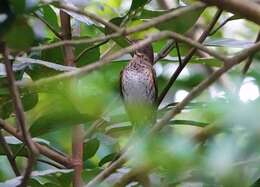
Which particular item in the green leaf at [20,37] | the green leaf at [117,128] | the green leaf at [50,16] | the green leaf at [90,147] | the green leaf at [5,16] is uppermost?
the green leaf at [5,16]

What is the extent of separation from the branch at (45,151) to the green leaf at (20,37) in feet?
0.98

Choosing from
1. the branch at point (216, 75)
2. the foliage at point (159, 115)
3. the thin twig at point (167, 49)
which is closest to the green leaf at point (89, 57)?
the foliage at point (159, 115)

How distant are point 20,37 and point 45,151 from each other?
1.23 ft

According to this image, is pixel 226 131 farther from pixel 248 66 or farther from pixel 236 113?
pixel 248 66

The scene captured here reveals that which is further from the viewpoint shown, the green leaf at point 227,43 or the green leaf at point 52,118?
the green leaf at point 227,43

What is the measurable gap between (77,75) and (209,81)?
11 centimetres

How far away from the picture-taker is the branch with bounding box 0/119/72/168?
95cm

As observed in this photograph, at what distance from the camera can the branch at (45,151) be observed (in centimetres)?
95

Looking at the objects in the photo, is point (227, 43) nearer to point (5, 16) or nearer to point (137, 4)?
point (137, 4)

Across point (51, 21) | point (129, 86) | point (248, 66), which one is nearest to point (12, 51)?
point (248, 66)

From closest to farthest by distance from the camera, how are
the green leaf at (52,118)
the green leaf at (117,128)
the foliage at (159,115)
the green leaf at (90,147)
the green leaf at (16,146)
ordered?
the foliage at (159,115), the green leaf at (52,118), the green leaf at (16,146), the green leaf at (90,147), the green leaf at (117,128)

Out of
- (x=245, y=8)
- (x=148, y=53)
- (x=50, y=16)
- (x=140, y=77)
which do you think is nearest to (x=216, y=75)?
(x=245, y=8)

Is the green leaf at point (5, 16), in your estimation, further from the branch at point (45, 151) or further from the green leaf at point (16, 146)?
the green leaf at point (16, 146)

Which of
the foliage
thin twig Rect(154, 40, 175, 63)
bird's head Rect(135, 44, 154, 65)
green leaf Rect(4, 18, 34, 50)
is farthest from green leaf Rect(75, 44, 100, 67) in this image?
green leaf Rect(4, 18, 34, 50)
